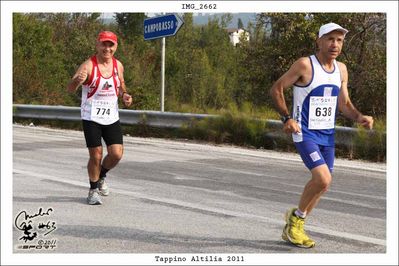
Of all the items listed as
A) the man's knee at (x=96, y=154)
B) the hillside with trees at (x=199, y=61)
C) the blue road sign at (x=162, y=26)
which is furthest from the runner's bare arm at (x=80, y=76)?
the hillside with trees at (x=199, y=61)

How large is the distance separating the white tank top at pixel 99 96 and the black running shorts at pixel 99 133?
0.08m

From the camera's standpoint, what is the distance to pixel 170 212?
22.3ft

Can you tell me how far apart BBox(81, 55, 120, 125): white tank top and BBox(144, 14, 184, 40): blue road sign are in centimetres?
662

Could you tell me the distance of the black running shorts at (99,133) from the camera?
7.14 m

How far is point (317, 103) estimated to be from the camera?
17.7 ft

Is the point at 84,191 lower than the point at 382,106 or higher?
lower

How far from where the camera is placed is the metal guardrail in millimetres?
11219

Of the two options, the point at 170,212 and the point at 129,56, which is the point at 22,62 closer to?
the point at 129,56

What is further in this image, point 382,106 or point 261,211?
point 382,106

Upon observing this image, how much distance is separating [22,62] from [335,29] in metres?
17.6

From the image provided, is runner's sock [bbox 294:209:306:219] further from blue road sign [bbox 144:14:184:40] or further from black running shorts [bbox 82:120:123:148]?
blue road sign [bbox 144:14:184:40]

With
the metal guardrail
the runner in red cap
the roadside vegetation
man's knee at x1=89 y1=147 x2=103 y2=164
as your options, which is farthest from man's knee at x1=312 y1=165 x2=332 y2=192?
the metal guardrail

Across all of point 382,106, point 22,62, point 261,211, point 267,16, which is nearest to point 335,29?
point 261,211

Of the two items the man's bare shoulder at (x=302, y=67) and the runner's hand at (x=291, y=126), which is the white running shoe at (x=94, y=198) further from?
the man's bare shoulder at (x=302, y=67)
